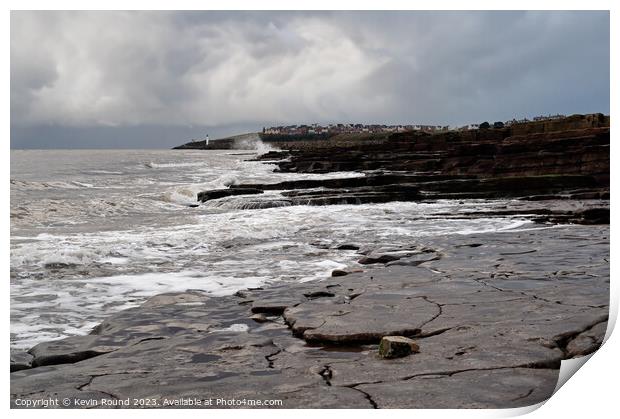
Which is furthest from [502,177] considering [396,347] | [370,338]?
[396,347]

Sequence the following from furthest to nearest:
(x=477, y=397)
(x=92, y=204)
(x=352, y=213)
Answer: (x=92, y=204)
(x=352, y=213)
(x=477, y=397)

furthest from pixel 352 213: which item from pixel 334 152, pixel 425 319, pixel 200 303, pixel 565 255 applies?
pixel 334 152

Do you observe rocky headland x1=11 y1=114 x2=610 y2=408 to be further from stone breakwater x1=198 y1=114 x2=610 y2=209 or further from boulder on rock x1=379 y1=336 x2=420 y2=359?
stone breakwater x1=198 y1=114 x2=610 y2=209

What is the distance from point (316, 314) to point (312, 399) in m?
1.68

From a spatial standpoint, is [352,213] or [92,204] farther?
[92,204]

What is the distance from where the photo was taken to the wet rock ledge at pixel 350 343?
3035 mm

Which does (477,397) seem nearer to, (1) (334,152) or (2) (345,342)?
(2) (345,342)

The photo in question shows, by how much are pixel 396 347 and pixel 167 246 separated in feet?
20.9

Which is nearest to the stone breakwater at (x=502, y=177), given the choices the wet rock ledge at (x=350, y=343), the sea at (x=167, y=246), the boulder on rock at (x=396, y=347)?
the sea at (x=167, y=246)

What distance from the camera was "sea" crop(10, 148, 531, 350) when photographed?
5660mm

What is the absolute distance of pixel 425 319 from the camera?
4.26 meters

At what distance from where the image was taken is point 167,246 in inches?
361

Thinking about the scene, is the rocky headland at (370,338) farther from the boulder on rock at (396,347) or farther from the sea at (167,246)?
the sea at (167,246)

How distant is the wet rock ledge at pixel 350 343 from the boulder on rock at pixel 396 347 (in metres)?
0.07
